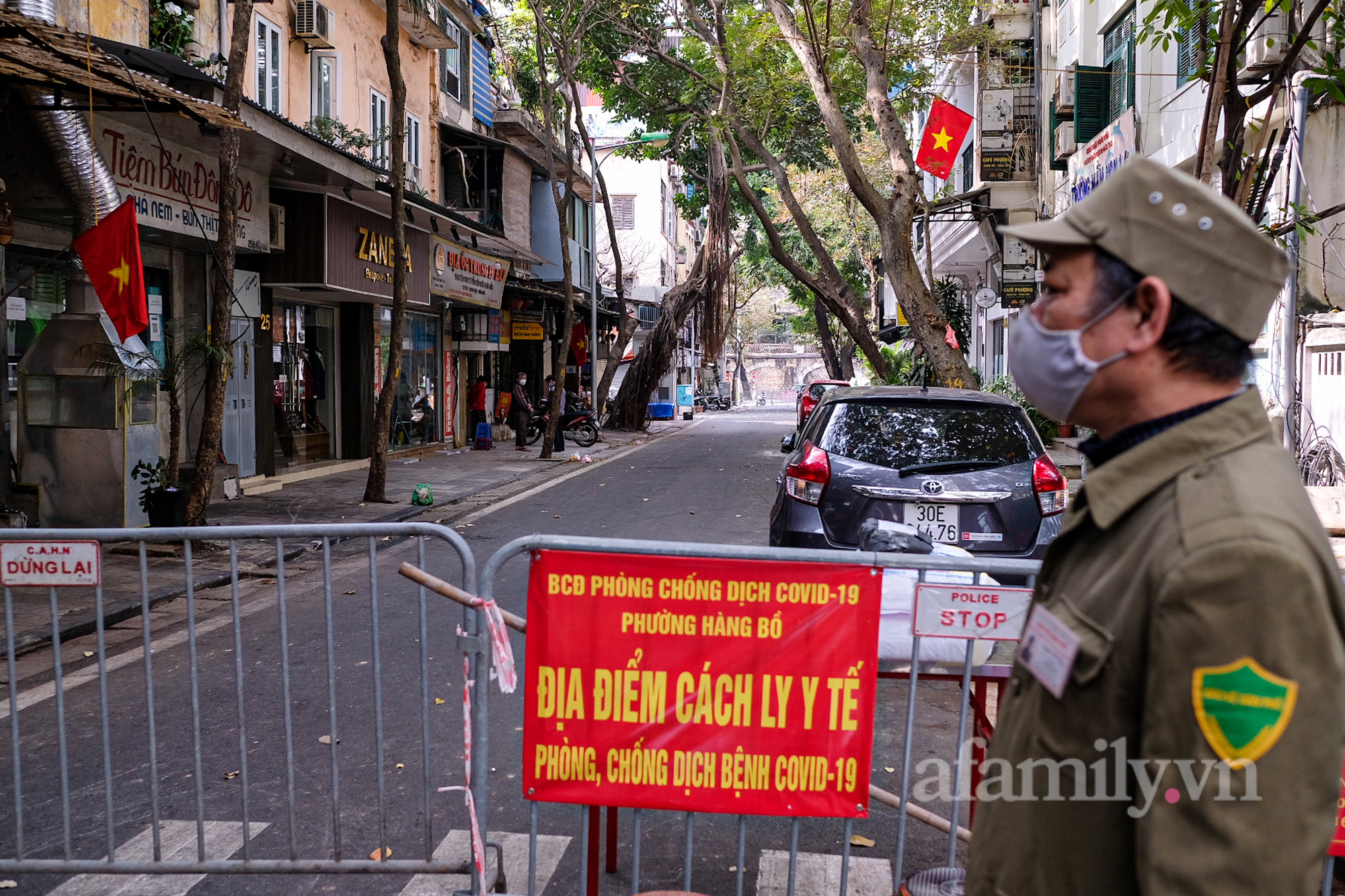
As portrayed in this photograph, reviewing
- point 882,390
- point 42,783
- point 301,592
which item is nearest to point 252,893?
point 42,783

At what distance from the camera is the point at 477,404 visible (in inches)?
992

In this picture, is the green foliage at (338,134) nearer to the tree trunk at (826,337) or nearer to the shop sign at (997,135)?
the shop sign at (997,135)

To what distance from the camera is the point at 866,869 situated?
3836 millimetres

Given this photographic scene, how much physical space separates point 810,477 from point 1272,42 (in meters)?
6.94

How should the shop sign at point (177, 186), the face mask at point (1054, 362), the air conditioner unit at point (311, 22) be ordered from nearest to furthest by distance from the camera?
the face mask at point (1054, 362) → the shop sign at point (177, 186) → the air conditioner unit at point (311, 22)

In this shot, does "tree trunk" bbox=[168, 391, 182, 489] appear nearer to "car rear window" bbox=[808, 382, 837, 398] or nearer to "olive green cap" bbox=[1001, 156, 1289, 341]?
"olive green cap" bbox=[1001, 156, 1289, 341]

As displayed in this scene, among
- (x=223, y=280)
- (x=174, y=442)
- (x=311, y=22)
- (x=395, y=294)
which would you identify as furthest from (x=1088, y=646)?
(x=311, y=22)

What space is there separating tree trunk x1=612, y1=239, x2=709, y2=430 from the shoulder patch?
28.7m

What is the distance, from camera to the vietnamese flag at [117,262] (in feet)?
29.0

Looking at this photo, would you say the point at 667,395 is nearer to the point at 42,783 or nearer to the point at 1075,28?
the point at 1075,28

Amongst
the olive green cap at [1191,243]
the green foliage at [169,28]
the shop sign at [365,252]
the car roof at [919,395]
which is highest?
the green foliage at [169,28]

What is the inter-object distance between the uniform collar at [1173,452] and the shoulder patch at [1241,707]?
10.2 inches

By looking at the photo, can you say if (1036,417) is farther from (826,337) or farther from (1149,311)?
(1149,311)

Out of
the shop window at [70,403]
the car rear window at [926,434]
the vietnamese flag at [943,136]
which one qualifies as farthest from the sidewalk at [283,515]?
the vietnamese flag at [943,136]
